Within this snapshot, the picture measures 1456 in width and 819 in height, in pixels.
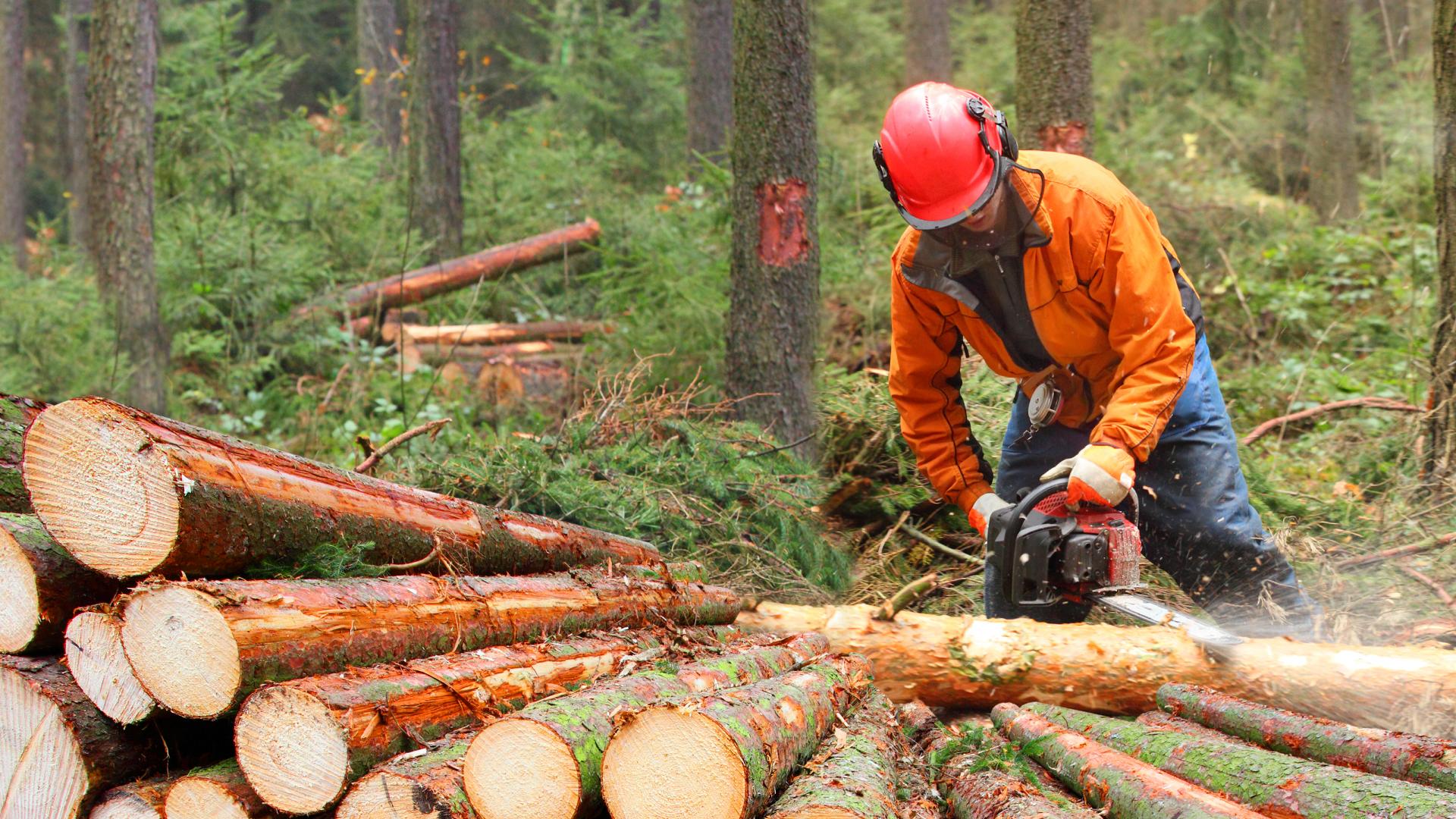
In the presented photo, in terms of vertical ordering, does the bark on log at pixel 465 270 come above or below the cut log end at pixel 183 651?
above

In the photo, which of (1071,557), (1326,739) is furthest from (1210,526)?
(1326,739)

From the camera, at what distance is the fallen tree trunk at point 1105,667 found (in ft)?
9.84

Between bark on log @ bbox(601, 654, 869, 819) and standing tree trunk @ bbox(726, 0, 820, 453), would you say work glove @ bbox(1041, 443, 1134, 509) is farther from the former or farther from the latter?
standing tree trunk @ bbox(726, 0, 820, 453)

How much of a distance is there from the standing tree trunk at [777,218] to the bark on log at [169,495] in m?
3.61

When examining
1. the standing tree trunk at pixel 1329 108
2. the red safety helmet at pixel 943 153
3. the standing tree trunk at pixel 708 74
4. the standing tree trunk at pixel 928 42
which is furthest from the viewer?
the standing tree trunk at pixel 928 42

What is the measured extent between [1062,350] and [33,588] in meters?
3.16

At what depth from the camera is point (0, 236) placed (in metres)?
16.4

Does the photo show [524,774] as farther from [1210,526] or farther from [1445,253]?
[1445,253]

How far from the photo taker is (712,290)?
7.11 meters

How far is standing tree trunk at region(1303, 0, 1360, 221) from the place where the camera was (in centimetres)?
1120

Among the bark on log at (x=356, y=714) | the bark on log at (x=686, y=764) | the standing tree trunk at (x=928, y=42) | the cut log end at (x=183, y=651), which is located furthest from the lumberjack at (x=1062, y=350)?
the standing tree trunk at (x=928, y=42)

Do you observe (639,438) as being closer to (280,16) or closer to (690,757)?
(690,757)

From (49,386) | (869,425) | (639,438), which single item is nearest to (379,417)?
(49,386)

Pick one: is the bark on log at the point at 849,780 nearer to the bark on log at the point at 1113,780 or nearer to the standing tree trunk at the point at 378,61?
the bark on log at the point at 1113,780
